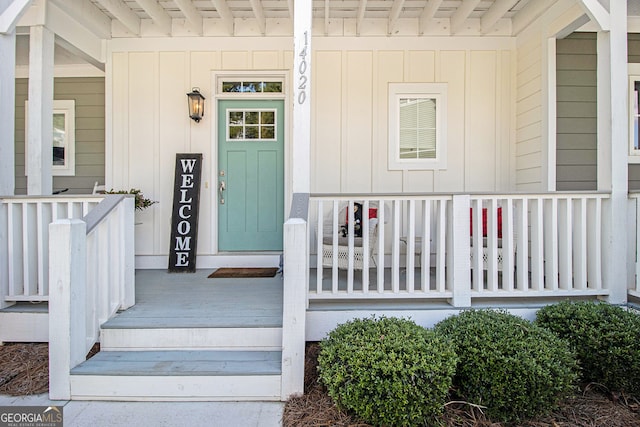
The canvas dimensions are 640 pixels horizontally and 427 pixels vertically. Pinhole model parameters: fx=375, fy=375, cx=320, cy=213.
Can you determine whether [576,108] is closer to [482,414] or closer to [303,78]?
[303,78]

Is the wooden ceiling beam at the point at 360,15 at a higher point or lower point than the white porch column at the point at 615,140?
higher

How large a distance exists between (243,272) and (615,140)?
11.5 ft

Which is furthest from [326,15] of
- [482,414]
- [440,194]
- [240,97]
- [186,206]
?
[482,414]

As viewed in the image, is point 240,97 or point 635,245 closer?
point 635,245

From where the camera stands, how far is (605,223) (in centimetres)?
284

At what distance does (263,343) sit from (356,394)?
32.2 inches

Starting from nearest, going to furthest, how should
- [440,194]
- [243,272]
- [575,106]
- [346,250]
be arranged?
[440,194] → [346,250] → [575,106] → [243,272]

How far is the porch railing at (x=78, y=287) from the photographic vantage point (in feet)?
7.11

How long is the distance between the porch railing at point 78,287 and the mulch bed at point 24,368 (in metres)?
0.22

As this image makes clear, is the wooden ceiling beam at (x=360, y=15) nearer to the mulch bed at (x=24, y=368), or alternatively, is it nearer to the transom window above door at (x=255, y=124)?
the transom window above door at (x=255, y=124)

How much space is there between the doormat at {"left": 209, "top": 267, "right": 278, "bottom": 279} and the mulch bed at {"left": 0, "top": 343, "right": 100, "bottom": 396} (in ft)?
4.84

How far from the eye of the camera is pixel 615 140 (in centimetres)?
278

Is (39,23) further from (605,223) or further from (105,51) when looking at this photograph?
(605,223)

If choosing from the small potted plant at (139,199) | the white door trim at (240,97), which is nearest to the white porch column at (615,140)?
the white door trim at (240,97)
